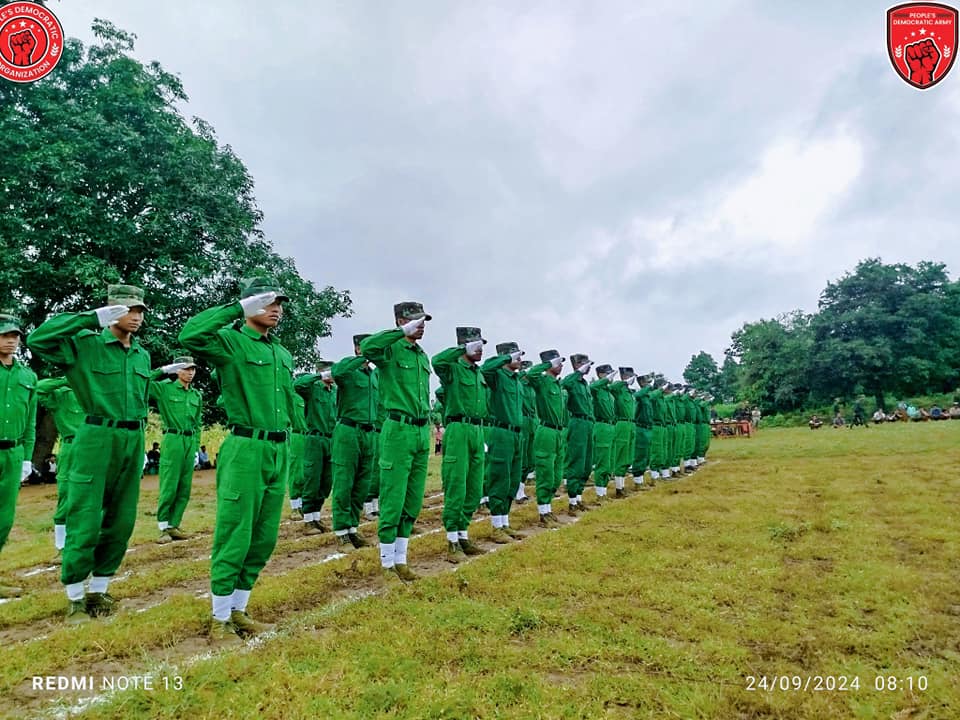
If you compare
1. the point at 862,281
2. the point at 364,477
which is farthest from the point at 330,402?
the point at 862,281

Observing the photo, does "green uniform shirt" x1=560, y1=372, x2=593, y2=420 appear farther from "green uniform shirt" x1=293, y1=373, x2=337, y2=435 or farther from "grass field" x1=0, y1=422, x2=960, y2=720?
"green uniform shirt" x1=293, y1=373, x2=337, y2=435

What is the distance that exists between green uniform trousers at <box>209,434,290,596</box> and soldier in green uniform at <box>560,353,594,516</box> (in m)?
6.34

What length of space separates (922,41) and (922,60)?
27cm

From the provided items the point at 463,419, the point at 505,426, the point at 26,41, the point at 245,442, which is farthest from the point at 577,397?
the point at 26,41

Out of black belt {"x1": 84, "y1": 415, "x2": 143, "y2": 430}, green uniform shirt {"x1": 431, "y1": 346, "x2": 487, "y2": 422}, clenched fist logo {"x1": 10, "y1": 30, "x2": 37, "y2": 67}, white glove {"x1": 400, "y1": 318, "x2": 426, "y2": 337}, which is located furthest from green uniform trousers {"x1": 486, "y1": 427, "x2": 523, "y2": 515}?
clenched fist logo {"x1": 10, "y1": 30, "x2": 37, "y2": 67}

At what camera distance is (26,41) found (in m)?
10.9

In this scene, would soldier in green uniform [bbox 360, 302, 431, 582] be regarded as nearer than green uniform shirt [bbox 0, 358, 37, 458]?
No

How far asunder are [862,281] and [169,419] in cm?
5007

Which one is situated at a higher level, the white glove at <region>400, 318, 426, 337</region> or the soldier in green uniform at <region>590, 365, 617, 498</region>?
the white glove at <region>400, 318, 426, 337</region>

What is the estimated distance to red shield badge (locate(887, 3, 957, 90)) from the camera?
22.2 feet

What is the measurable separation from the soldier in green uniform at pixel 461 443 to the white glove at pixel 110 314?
10.4ft

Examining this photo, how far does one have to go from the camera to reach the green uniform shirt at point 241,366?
4086 mm

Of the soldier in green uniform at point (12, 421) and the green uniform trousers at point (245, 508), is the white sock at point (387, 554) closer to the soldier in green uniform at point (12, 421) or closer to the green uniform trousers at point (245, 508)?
the green uniform trousers at point (245, 508)

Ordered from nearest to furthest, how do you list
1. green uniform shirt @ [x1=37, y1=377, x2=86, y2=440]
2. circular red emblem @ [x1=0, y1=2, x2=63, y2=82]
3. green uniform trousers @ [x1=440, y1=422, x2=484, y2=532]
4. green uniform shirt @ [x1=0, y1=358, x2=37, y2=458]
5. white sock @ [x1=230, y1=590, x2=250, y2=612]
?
white sock @ [x1=230, y1=590, x2=250, y2=612]
green uniform shirt @ [x1=0, y1=358, x2=37, y2=458]
green uniform trousers @ [x1=440, y1=422, x2=484, y2=532]
green uniform shirt @ [x1=37, y1=377, x2=86, y2=440]
circular red emblem @ [x1=0, y1=2, x2=63, y2=82]
